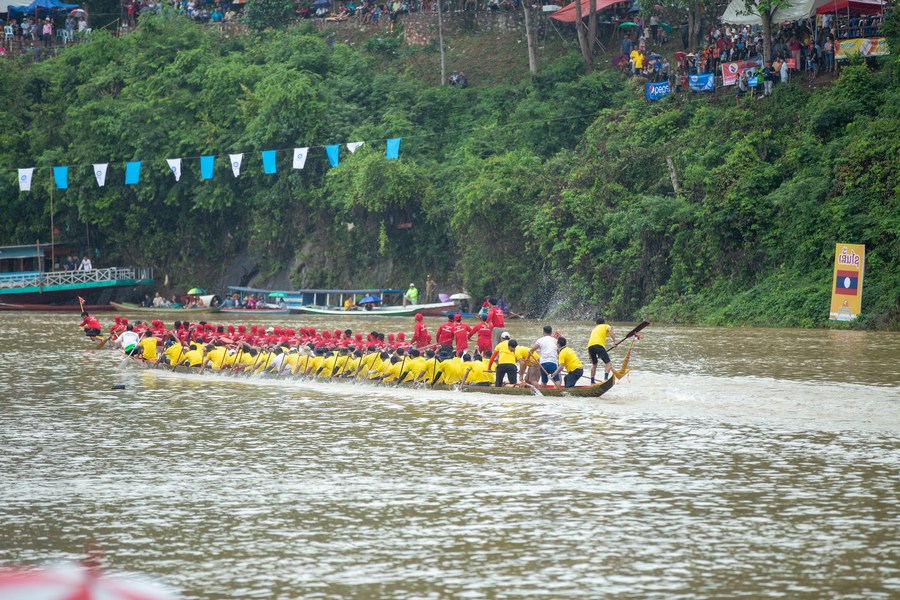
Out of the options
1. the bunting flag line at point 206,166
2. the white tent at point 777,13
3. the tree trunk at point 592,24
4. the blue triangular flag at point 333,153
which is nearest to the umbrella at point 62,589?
the white tent at point 777,13

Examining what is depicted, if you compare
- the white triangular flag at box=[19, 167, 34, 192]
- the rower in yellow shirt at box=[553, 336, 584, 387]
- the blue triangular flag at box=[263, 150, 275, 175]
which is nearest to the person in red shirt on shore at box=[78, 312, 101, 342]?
the blue triangular flag at box=[263, 150, 275, 175]

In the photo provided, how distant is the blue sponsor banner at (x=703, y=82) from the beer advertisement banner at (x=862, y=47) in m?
4.64

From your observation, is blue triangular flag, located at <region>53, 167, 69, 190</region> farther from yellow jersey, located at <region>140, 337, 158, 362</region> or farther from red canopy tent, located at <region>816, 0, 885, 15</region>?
red canopy tent, located at <region>816, 0, 885, 15</region>

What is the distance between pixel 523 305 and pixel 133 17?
35.7 metres

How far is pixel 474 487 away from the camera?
1509 cm

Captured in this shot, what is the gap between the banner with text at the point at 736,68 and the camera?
4303cm

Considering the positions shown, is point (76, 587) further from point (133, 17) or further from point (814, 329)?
point (133, 17)

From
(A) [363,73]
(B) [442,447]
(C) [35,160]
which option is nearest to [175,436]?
(B) [442,447]

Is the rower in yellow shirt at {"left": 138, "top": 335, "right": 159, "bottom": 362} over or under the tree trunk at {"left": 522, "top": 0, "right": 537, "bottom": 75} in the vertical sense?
under

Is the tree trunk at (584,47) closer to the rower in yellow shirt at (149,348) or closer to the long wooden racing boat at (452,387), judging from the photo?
the rower in yellow shirt at (149,348)

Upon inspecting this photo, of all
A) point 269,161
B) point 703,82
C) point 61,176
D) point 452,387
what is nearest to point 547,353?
point 452,387

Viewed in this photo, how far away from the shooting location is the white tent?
41312mm

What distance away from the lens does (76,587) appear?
5637 mm

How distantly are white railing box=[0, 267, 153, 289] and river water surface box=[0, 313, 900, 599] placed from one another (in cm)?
3318
